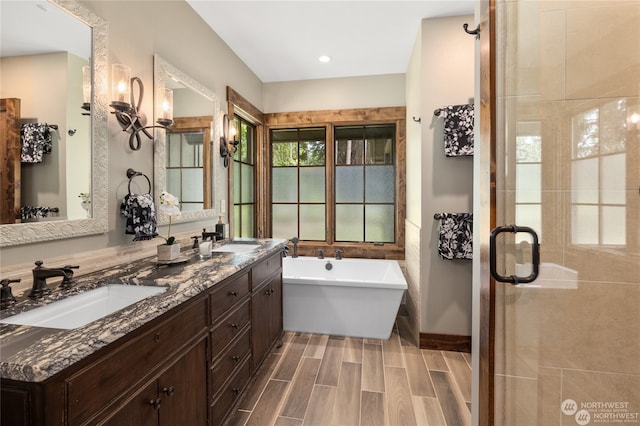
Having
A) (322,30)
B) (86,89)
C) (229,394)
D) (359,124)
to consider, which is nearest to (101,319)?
(229,394)

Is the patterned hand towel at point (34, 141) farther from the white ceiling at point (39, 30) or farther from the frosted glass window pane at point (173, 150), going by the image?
the frosted glass window pane at point (173, 150)

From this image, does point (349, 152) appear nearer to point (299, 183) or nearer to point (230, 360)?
point (299, 183)

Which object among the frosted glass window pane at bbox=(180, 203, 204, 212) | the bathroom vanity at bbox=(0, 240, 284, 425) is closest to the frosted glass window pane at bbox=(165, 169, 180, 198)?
the frosted glass window pane at bbox=(180, 203, 204, 212)

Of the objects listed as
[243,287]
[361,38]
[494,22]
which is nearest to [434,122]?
[361,38]

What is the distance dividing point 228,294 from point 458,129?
2.15 meters

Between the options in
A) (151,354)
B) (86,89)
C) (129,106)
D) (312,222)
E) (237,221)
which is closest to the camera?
(151,354)

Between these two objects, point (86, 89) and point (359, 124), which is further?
point (359, 124)

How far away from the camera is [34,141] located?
1.24m

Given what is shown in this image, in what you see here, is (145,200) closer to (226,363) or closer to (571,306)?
(226,363)

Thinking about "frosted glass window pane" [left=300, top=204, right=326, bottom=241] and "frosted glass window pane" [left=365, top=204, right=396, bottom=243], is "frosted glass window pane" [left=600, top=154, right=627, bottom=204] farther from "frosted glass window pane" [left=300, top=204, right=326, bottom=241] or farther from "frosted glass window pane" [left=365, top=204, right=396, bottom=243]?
"frosted glass window pane" [left=300, top=204, right=326, bottom=241]

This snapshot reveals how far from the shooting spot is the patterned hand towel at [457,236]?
2518 millimetres

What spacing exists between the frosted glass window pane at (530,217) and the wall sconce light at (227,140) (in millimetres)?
2391

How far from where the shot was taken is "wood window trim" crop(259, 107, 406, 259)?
361 cm

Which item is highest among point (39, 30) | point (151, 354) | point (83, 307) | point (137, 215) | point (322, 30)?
point (322, 30)
